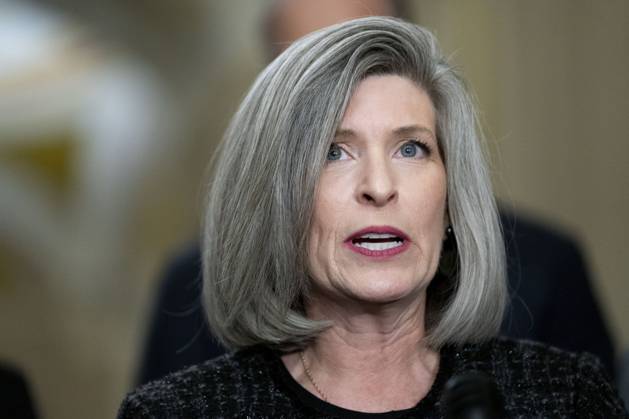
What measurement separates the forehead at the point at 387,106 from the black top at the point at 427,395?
530 millimetres

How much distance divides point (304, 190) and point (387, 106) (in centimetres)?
25

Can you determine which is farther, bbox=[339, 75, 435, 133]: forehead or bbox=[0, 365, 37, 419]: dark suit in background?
bbox=[0, 365, 37, 419]: dark suit in background

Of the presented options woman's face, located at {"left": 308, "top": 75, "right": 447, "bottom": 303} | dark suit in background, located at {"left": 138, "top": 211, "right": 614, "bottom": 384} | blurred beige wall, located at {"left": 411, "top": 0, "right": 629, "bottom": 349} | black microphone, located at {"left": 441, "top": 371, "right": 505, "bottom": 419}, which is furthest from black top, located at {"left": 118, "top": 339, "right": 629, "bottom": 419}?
blurred beige wall, located at {"left": 411, "top": 0, "right": 629, "bottom": 349}

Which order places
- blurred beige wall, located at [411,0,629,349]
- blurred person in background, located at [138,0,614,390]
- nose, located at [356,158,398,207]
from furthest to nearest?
blurred beige wall, located at [411,0,629,349]
blurred person in background, located at [138,0,614,390]
nose, located at [356,158,398,207]

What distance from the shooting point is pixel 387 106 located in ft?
9.89

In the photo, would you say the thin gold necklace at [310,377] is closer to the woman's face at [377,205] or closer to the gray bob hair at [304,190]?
the gray bob hair at [304,190]

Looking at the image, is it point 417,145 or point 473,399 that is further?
point 417,145

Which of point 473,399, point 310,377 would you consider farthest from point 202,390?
point 473,399

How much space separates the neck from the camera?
121 inches

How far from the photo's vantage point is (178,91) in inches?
245

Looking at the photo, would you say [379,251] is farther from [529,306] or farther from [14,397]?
[529,306]

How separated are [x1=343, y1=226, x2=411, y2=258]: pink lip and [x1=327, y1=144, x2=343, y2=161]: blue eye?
0.56 ft

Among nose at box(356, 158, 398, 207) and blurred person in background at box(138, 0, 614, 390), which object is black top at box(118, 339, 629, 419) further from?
blurred person in background at box(138, 0, 614, 390)

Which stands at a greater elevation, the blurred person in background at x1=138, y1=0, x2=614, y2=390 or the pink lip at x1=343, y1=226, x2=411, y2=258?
the pink lip at x1=343, y1=226, x2=411, y2=258
